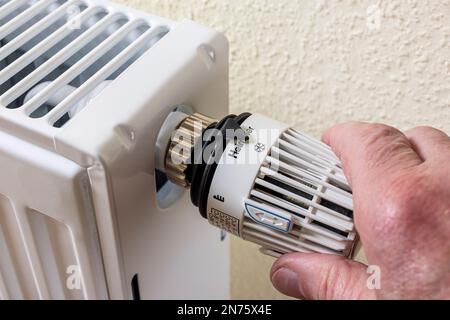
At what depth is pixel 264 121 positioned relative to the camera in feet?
1.08

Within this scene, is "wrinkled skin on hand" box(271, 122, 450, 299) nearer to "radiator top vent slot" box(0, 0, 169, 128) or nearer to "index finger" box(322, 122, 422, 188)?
"index finger" box(322, 122, 422, 188)

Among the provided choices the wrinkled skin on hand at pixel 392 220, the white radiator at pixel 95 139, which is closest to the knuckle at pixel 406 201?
the wrinkled skin on hand at pixel 392 220

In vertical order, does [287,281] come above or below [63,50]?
below

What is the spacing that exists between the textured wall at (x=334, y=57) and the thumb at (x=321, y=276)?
A: 14 cm

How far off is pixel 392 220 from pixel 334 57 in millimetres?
168

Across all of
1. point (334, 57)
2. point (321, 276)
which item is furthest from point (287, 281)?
point (334, 57)

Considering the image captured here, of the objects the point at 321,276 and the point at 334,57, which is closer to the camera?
the point at 321,276

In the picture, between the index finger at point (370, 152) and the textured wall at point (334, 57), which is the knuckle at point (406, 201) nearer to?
the index finger at point (370, 152)

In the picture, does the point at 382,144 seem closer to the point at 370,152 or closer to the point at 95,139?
the point at 370,152

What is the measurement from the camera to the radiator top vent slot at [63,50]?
12.7 inches

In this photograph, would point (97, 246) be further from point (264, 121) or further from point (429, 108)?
point (429, 108)

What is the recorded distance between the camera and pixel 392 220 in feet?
0.88

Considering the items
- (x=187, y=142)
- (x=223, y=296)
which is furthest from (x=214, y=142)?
(x=223, y=296)

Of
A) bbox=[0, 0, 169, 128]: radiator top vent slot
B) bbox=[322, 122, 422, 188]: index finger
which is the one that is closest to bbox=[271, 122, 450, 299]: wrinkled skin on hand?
bbox=[322, 122, 422, 188]: index finger
